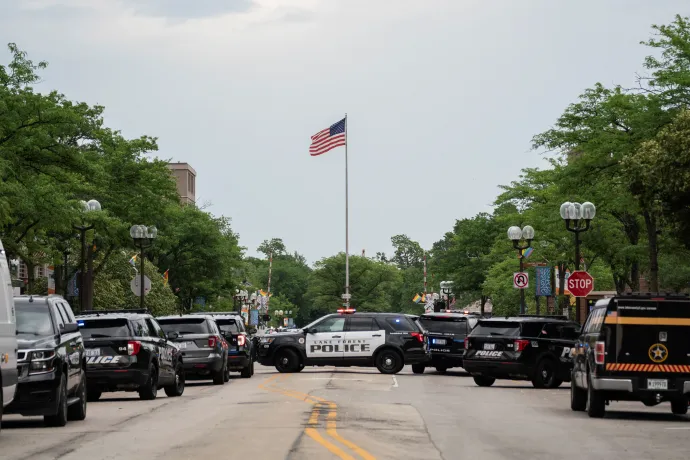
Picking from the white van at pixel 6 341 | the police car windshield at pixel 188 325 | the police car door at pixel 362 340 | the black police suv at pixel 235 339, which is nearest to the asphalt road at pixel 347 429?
the white van at pixel 6 341

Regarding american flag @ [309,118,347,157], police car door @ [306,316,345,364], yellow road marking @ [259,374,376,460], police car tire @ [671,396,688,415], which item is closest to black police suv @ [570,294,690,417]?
police car tire @ [671,396,688,415]

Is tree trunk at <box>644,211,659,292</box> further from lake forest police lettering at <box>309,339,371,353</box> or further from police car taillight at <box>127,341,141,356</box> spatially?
police car taillight at <box>127,341,141,356</box>

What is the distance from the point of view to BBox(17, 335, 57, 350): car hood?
16812mm

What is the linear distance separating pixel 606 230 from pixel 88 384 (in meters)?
31.1

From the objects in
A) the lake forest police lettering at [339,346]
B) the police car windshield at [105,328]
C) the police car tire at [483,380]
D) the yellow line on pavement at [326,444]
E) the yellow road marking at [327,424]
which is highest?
the police car windshield at [105,328]

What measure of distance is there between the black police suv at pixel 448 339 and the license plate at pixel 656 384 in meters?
18.7

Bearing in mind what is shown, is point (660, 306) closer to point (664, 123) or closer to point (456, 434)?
point (456, 434)

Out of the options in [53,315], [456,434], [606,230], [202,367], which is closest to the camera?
[456,434]

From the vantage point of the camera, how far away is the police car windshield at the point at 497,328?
3053 cm

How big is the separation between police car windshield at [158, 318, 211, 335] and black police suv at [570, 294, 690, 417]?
13074 mm

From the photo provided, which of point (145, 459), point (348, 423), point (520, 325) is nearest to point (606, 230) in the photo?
point (520, 325)

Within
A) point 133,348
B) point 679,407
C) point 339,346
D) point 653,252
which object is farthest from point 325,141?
point 679,407

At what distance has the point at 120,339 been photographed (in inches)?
907

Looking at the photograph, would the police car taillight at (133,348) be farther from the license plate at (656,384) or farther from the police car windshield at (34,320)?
the license plate at (656,384)
